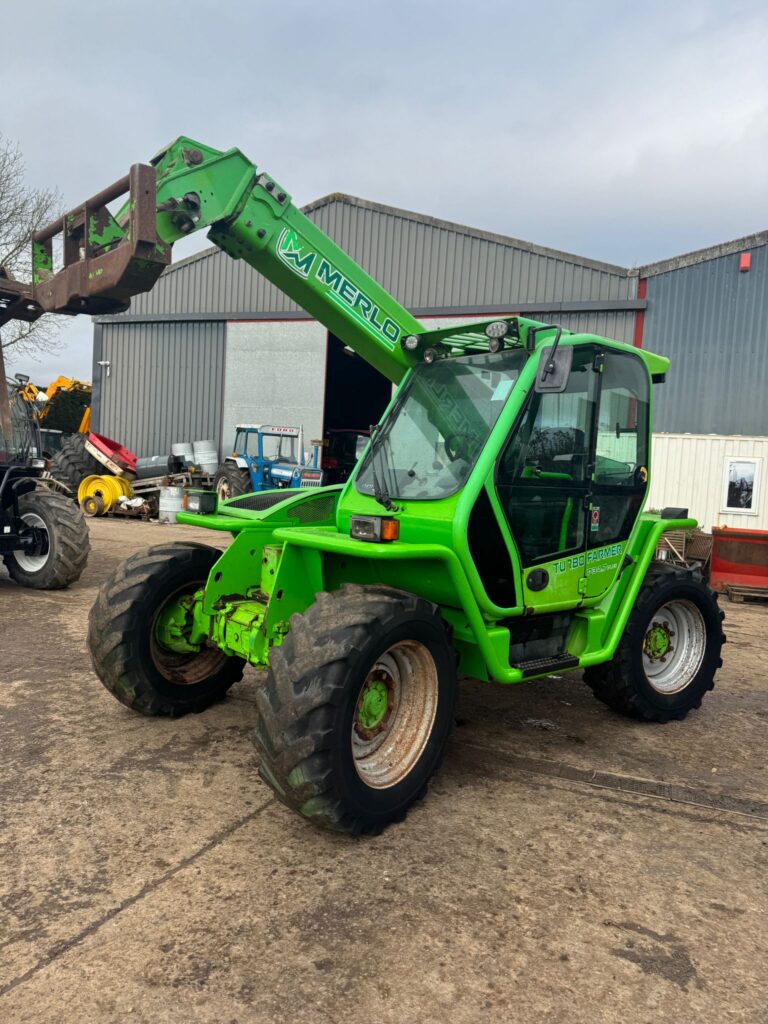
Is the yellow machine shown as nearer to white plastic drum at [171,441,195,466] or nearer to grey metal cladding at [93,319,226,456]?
grey metal cladding at [93,319,226,456]

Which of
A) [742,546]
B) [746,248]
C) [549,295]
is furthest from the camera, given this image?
[549,295]

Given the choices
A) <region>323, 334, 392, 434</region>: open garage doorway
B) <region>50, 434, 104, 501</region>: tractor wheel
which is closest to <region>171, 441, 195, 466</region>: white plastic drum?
<region>50, 434, 104, 501</region>: tractor wheel

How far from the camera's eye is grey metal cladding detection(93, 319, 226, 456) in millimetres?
19172

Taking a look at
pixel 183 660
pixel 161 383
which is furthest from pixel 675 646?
pixel 161 383

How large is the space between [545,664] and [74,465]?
16119mm

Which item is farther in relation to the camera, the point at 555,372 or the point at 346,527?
the point at 346,527

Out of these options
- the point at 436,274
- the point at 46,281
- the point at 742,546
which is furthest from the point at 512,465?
the point at 436,274

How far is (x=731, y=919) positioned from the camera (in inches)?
106

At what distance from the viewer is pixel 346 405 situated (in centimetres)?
2259

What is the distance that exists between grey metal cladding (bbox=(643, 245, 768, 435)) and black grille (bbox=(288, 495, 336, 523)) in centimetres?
1097

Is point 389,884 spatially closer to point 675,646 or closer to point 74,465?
point 675,646

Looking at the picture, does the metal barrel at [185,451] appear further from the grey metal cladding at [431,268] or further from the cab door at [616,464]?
the cab door at [616,464]

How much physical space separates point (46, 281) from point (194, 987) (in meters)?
3.96

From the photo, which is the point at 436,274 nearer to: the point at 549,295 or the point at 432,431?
the point at 549,295
